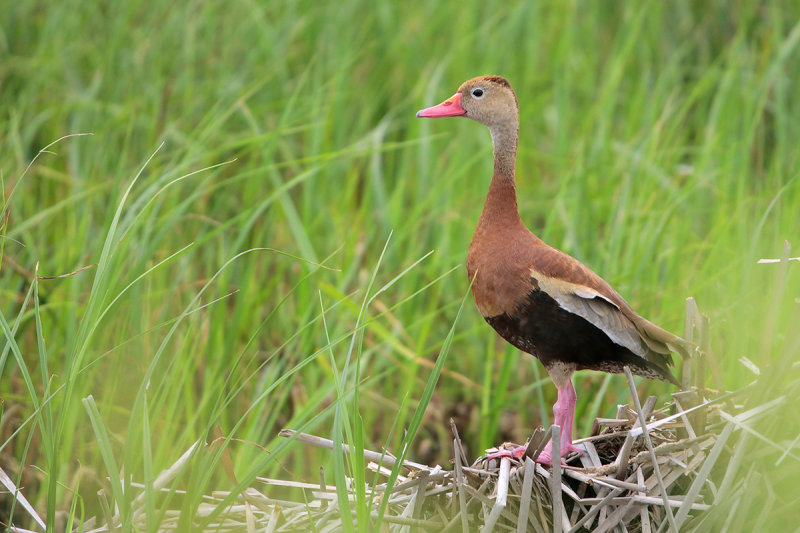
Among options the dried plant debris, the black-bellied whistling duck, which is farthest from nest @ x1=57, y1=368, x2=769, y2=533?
the black-bellied whistling duck

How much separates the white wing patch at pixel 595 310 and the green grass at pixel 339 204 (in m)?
0.27

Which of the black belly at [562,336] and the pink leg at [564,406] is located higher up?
the black belly at [562,336]

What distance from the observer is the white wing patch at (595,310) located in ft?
9.30

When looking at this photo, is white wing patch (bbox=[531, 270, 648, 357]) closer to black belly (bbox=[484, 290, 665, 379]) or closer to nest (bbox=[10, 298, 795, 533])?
black belly (bbox=[484, 290, 665, 379])

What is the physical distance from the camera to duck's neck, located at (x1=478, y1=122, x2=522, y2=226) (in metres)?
3.04

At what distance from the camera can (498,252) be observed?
2.96 metres

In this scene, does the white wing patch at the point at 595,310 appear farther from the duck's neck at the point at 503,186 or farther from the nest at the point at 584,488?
the duck's neck at the point at 503,186

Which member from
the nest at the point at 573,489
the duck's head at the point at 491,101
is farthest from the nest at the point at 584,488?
the duck's head at the point at 491,101

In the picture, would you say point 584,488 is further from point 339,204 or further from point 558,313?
point 339,204

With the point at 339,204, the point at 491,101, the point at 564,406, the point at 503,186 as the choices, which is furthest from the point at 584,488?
the point at 339,204

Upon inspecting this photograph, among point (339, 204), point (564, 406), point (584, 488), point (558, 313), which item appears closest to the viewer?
point (584, 488)

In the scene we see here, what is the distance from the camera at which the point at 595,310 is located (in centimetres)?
287

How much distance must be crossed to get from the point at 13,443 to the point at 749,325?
321 cm

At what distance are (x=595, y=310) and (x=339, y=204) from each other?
2893mm
